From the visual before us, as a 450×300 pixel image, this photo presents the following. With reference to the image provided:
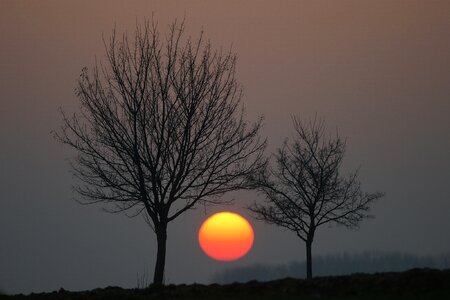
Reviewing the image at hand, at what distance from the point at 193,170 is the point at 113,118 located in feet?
11.0

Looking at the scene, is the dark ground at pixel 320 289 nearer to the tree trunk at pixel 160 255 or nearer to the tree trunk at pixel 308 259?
the tree trunk at pixel 160 255

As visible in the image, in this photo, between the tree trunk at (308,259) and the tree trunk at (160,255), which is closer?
the tree trunk at (160,255)

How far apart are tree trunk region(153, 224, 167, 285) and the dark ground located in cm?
346

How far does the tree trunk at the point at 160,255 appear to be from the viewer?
82.8 feet

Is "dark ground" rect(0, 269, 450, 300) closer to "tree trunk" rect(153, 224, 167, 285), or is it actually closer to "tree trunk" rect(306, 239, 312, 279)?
"tree trunk" rect(153, 224, 167, 285)

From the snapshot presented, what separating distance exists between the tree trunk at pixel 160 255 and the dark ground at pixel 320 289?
3.46 meters

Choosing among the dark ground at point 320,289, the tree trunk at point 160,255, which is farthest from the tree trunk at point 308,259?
the dark ground at point 320,289

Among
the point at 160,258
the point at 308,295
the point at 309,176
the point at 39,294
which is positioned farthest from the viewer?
the point at 309,176

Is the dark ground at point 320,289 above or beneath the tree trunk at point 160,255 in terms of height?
beneath

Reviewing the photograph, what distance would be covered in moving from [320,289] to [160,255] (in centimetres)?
803

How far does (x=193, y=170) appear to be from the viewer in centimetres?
2675

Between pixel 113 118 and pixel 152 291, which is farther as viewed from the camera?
pixel 113 118

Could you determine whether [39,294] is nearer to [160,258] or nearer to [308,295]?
[160,258]

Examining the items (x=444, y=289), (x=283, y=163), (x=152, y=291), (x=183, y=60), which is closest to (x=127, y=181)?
(x=183, y=60)
